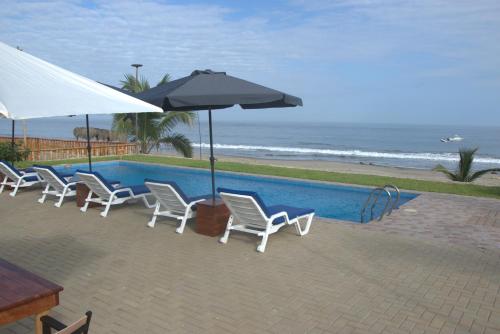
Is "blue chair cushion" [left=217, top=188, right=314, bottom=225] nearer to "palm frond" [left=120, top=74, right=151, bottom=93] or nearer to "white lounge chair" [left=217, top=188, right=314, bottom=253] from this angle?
"white lounge chair" [left=217, top=188, right=314, bottom=253]

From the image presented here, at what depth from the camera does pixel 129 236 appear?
6742 mm

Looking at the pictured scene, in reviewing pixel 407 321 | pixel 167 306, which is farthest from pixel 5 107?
pixel 407 321

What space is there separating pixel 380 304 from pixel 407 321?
1.31 ft

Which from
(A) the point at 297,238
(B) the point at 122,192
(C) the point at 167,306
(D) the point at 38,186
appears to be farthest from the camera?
(D) the point at 38,186

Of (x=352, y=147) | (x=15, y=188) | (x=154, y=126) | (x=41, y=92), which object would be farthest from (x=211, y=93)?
(x=352, y=147)

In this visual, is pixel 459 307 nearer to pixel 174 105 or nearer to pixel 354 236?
pixel 354 236

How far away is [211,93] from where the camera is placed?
628cm

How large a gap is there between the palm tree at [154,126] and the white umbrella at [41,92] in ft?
52.7

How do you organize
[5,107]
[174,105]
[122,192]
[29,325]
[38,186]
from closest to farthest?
1. [5,107]
2. [29,325]
3. [174,105]
4. [122,192]
5. [38,186]

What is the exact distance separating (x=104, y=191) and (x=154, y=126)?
12.9m

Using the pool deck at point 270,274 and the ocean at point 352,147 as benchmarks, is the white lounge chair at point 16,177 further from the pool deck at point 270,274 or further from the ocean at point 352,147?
the ocean at point 352,147

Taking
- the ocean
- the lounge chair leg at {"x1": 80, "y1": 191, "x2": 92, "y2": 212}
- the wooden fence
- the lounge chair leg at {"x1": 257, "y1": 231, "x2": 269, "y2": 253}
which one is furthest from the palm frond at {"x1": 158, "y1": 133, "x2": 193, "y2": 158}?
the lounge chair leg at {"x1": 257, "y1": 231, "x2": 269, "y2": 253}

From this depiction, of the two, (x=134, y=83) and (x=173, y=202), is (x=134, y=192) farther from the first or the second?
(x=134, y=83)

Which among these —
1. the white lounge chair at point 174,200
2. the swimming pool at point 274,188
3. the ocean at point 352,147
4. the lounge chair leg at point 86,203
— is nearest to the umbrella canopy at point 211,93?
the white lounge chair at point 174,200
